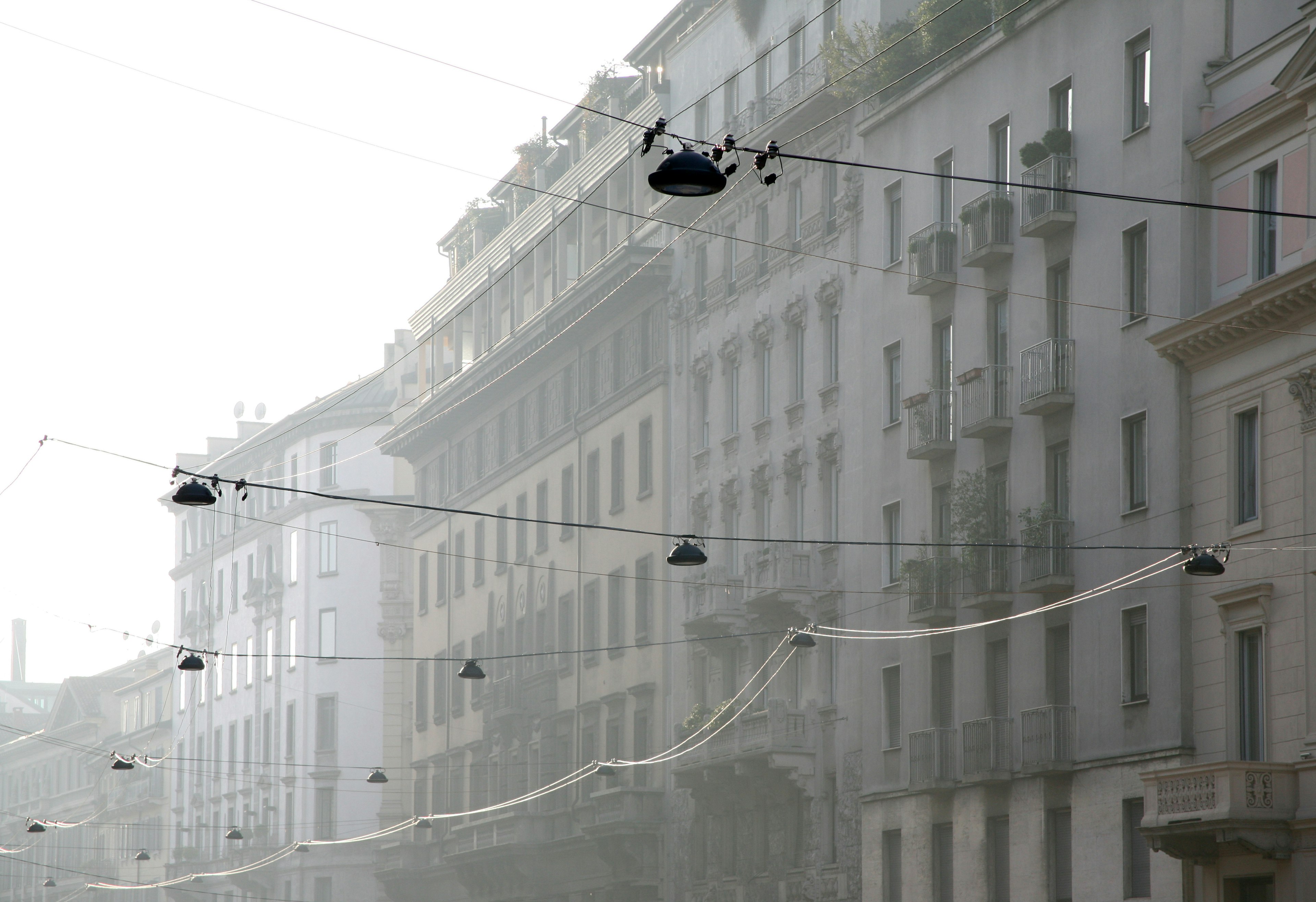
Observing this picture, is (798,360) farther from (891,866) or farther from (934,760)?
(891,866)

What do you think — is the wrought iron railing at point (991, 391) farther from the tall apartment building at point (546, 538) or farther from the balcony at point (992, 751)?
the tall apartment building at point (546, 538)

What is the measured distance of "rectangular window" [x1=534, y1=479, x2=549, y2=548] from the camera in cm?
6278

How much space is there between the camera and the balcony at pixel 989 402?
37.6 metres

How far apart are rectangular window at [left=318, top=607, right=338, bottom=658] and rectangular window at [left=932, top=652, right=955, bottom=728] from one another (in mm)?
50236

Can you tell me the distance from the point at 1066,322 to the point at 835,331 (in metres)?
9.87

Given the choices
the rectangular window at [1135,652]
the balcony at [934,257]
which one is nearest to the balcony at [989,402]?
the balcony at [934,257]

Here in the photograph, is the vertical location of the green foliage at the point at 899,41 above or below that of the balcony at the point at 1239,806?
above

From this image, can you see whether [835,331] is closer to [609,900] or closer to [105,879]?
[609,900]

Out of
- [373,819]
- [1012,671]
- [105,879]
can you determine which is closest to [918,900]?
[1012,671]

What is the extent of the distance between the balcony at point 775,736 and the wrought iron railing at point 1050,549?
9897 mm

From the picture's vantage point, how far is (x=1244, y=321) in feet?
102

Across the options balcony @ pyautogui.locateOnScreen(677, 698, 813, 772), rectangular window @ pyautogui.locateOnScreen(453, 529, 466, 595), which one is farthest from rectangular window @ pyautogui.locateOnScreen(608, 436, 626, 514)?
rectangular window @ pyautogui.locateOnScreen(453, 529, 466, 595)

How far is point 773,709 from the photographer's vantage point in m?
44.5

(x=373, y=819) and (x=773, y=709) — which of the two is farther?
(x=373, y=819)
